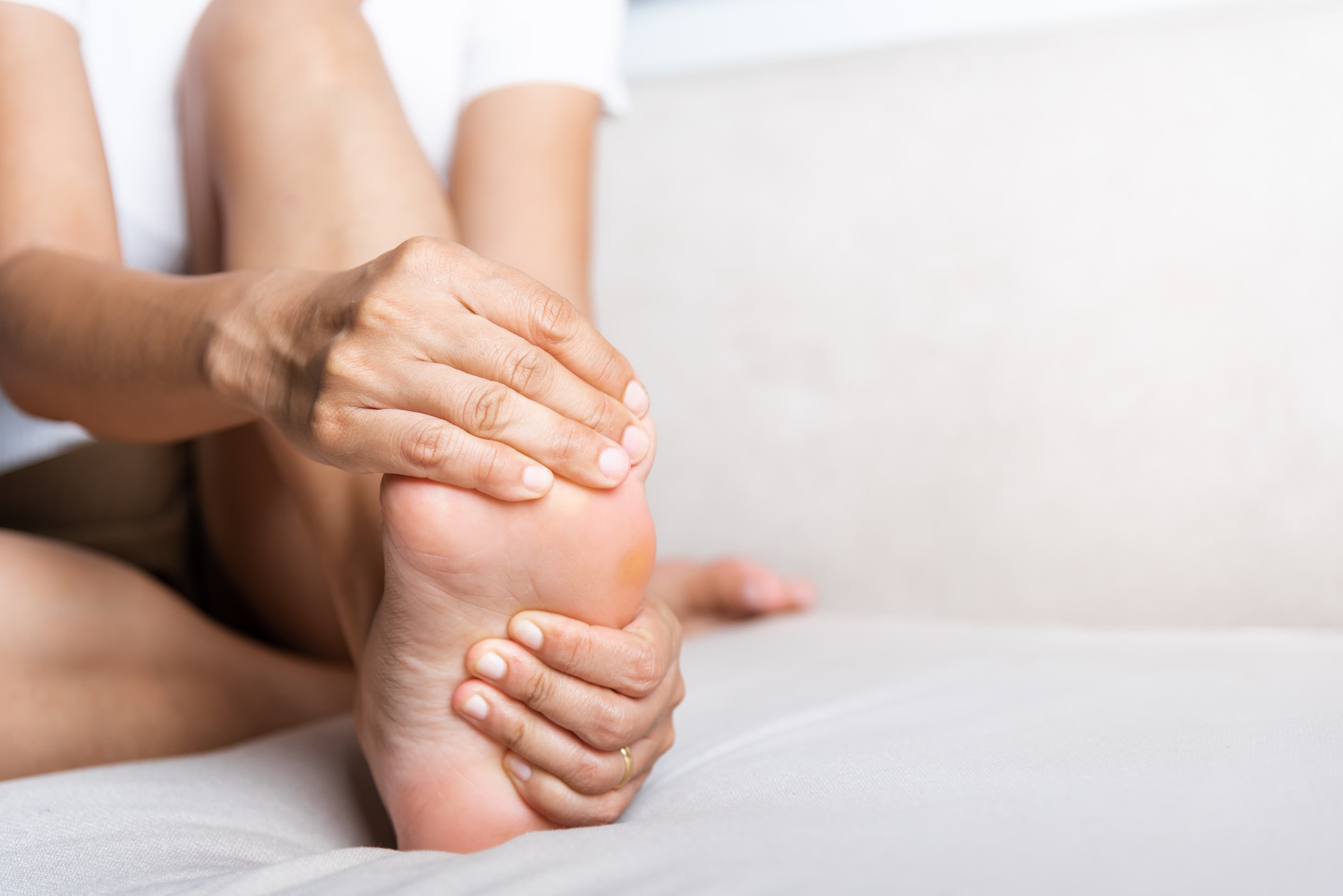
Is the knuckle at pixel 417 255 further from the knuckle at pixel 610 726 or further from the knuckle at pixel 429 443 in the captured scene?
the knuckle at pixel 610 726

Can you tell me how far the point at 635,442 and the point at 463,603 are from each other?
0.40 feet

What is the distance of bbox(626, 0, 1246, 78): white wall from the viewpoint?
1324mm

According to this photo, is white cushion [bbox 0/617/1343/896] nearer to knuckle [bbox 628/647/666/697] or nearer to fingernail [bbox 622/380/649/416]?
knuckle [bbox 628/647/666/697]

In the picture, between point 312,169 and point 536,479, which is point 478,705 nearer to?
point 536,479

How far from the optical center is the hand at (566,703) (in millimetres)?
522

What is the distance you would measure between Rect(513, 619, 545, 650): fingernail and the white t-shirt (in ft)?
1.82

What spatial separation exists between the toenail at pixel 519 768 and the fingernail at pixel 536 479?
159mm

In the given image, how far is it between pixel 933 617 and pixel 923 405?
10.8 inches

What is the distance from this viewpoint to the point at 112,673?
0.72m

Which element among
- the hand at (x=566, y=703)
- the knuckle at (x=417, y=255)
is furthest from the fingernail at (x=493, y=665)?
the knuckle at (x=417, y=255)

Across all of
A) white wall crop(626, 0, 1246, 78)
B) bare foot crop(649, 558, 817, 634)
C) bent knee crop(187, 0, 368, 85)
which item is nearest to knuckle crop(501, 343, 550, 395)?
bent knee crop(187, 0, 368, 85)

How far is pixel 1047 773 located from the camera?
0.49 metres

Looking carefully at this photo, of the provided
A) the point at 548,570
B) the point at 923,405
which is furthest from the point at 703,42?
the point at 548,570

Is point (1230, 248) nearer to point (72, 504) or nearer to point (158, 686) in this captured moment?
point (158, 686)
